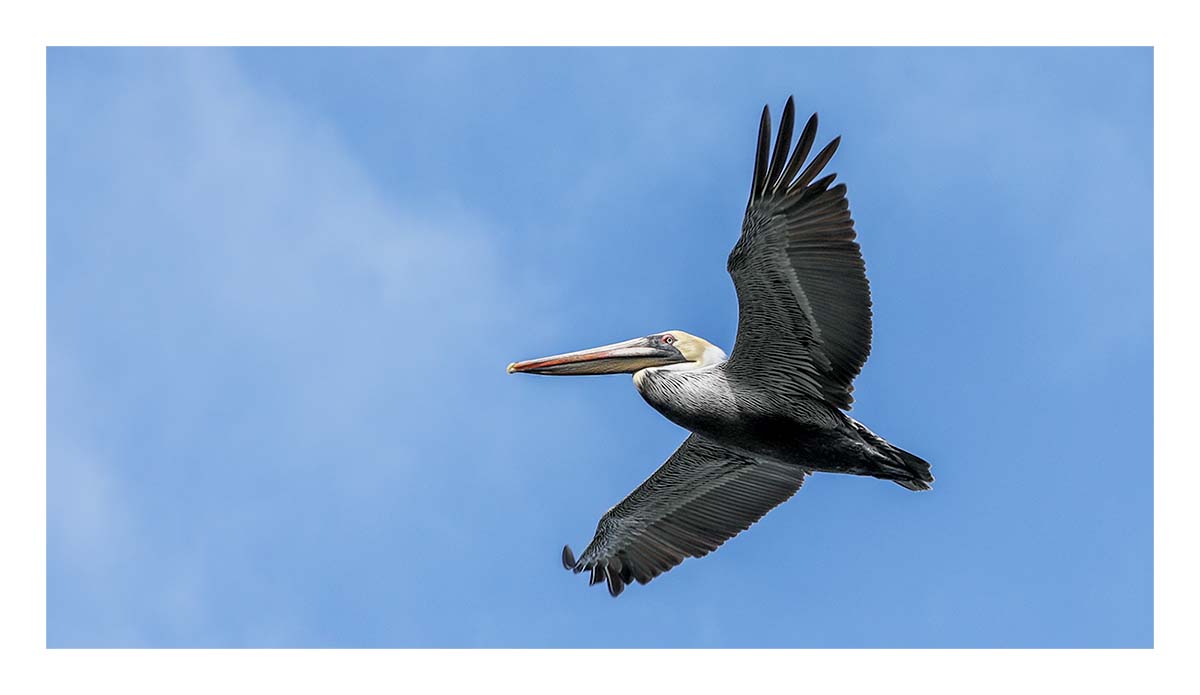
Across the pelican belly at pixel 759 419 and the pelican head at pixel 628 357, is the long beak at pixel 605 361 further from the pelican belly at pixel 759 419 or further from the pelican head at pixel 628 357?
the pelican belly at pixel 759 419

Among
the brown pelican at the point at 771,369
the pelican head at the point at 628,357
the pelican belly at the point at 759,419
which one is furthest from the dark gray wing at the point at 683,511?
the pelican belly at the point at 759,419

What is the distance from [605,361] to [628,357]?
205 mm

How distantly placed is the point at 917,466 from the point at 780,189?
2.51 metres

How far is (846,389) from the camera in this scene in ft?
40.6

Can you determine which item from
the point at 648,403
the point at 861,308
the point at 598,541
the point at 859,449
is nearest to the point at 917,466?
the point at 859,449

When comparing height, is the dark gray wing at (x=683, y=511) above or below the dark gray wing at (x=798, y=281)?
below

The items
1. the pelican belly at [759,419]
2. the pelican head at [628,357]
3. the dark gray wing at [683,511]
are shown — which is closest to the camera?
the pelican belly at [759,419]

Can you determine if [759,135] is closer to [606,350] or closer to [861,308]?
[861,308]

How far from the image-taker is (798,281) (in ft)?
39.3

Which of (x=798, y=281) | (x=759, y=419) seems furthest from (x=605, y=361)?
(x=798, y=281)

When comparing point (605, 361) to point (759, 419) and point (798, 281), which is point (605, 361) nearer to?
point (759, 419)

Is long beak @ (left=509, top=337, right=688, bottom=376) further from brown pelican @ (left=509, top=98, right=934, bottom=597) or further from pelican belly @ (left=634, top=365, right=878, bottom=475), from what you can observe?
pelican belly @ (left=634, top=365, right=878, bottom=475)

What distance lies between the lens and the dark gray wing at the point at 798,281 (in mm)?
11766

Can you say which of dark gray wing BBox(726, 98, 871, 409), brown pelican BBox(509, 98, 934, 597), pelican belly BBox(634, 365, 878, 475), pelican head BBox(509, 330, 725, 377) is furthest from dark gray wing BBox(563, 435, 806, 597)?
dark gray wing BBox(726, 98, 871, 409)
